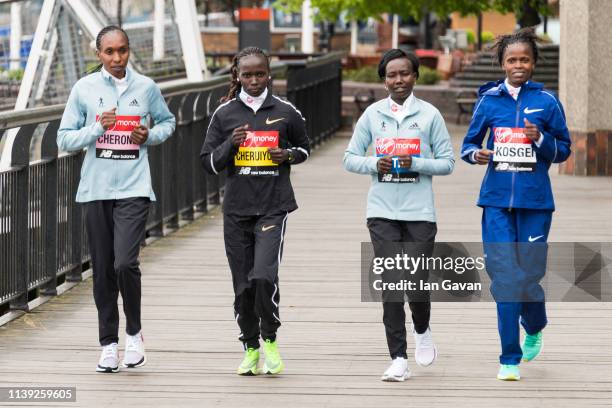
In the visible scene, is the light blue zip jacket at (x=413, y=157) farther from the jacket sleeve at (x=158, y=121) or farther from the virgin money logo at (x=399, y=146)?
the jacket sleeve at (x=158, y=121)

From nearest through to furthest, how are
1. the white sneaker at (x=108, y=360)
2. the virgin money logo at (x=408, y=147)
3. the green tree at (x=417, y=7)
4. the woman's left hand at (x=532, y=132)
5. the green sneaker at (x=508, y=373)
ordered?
the woman's left hand at (x=532, y=132) → the virgin money logo at (x=408, y=147) → the green sneaker at (x=508, y=373) → the white sneaker at (x=108, y=360) → the green tree at (x=417, y=7)

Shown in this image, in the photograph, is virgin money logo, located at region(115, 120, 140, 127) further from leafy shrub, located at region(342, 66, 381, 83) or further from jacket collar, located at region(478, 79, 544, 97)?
leafy shrub, located at region(342, 66, 381, 83)

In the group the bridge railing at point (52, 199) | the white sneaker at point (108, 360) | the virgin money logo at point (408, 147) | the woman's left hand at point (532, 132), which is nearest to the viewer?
the woman's left hand at point (532, 132)

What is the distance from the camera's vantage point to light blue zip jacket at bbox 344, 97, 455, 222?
7914 millimetres

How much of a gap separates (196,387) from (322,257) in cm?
514

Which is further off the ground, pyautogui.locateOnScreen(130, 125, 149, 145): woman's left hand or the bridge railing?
pyautogui.locateOnScreen(130, 125, 149, 145): woman's left hand

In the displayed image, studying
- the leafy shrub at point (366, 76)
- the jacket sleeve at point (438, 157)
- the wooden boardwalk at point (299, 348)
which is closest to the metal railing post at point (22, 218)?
the wooden boardwalk at point (299, 348)

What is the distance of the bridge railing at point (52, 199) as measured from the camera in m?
10.1

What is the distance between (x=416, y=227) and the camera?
7.96m

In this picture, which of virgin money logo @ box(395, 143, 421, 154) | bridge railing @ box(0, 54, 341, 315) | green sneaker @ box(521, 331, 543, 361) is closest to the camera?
virgin money logo @ box(395, 143, 421, 154)

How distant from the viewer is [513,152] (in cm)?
796

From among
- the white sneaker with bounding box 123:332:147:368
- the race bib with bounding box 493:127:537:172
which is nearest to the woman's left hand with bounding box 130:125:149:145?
the white sneaker with bounding box 123:332:147:368

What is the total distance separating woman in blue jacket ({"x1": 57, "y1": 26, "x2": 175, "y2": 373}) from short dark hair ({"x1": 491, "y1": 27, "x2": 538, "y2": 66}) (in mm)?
1704

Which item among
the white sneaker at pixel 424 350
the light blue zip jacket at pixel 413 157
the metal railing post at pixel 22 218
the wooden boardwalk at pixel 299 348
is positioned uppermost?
the light blue zip jacket at pixel 413 157
